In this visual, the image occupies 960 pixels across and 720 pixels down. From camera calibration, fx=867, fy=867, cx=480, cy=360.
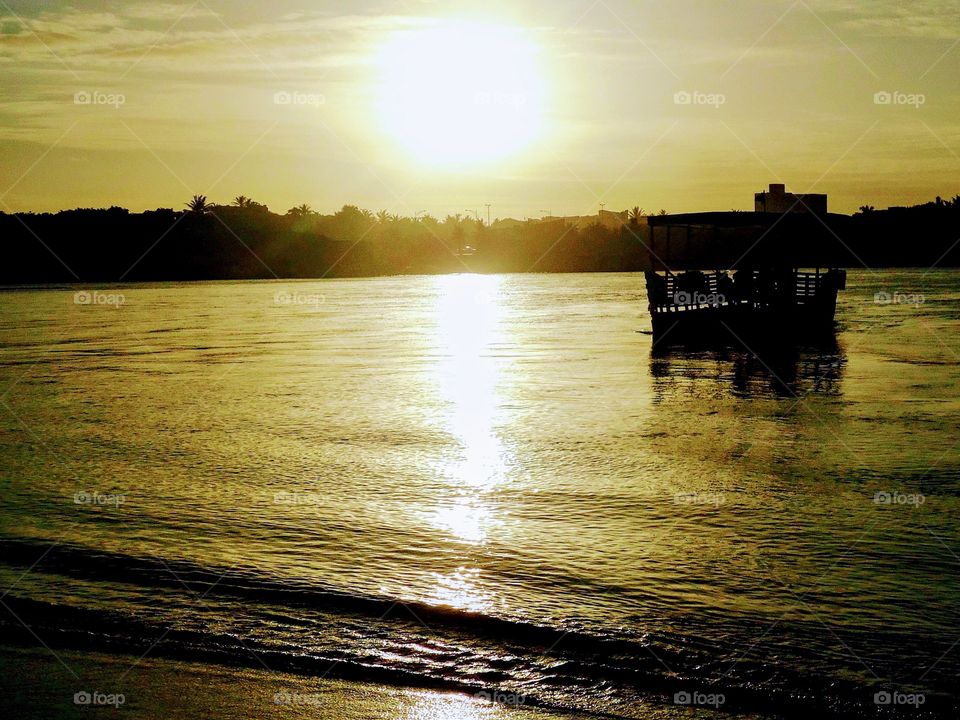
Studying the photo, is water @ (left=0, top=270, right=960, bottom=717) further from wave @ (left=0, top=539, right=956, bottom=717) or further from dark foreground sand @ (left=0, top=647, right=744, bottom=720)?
dark foreground sand @ (left=0, top=647, right=744, bottom=720)

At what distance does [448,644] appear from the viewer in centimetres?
655

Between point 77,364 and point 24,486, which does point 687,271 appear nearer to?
point 77,364

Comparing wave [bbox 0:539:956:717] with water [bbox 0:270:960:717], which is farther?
water [bbox 0:270:960:717]

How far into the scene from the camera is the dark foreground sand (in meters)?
5.42

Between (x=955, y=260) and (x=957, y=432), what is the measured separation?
19686 centimetres

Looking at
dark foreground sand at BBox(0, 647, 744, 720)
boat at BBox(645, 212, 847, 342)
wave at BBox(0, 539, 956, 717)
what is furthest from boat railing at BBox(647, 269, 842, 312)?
dark foreground sand at BBox(0, 647, 744, 720)

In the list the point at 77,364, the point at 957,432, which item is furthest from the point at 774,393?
the point at 77,364

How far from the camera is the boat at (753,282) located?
34.8 meters

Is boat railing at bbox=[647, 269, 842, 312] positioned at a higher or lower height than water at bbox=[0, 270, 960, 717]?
higher

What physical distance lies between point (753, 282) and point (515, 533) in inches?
1209

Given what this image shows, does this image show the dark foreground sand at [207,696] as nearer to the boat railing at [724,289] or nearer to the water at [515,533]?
the water at [515,533]

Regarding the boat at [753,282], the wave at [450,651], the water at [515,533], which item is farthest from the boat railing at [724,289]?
the wave at [450,651]

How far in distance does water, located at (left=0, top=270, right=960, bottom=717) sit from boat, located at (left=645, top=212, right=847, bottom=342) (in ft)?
42.2

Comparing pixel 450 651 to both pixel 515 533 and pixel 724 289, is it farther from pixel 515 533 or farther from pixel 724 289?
pixel 724 289
